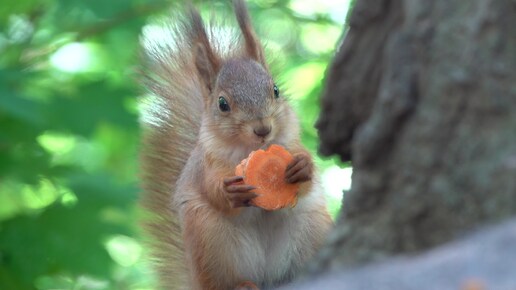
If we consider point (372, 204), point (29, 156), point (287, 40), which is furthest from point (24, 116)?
point (287, 40)

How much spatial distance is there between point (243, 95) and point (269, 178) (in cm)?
25

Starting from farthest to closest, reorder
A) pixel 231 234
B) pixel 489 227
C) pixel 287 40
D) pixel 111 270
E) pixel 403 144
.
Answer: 1. pixel 287 40
2. pixel 111 270
3. pixel 231 234
4. pixel 403 144
5. pixel 489 227

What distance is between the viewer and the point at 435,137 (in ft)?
4.54

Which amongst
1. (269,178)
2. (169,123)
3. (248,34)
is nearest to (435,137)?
(269,178)

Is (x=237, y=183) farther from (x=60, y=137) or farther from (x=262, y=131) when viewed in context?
(x=60, y=137)

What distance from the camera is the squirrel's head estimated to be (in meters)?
2.25

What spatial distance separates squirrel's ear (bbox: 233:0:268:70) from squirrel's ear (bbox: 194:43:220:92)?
91 mm

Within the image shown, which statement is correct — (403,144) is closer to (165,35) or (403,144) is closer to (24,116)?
(24,116)

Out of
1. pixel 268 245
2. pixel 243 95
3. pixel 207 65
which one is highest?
pixel 207 65

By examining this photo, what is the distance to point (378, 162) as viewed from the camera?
1.45 metres

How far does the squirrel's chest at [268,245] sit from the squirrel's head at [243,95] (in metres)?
0.17

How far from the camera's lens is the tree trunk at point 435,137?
1.34 metres

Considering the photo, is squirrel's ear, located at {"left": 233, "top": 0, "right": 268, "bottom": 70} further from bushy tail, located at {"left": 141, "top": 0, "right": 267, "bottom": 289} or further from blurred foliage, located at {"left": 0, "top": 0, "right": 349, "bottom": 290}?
blurred foliage, located at {"left": 0, "top": 0, "right": 349, "bottom": 290}

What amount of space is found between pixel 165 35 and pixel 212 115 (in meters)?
0.44
